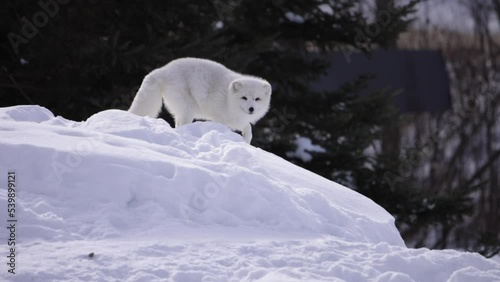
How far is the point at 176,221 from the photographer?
4461 millimetres

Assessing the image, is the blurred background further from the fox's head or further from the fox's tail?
the fox's head

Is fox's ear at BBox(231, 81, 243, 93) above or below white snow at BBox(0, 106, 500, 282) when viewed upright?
above

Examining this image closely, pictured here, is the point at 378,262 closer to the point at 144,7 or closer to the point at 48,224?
the point at 48,224

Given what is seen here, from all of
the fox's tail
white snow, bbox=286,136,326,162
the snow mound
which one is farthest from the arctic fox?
white snow, bbox=286,136,326,162

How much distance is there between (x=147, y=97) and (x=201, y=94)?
635 millimetres

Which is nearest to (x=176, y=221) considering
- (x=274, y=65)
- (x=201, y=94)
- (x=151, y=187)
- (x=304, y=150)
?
(x=151, y=187)

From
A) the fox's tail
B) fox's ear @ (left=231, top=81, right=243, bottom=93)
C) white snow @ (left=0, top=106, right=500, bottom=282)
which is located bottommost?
white snow @ (left=0, top=106, right=500, bottom=282)

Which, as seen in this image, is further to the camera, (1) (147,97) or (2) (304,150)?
(2) (304,150)

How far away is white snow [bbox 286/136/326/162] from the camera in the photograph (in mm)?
11297

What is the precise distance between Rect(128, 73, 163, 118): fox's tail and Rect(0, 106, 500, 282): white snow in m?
1.55

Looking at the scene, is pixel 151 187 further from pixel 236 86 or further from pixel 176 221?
pixel 236 86

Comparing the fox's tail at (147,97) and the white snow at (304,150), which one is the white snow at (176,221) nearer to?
the fox's tail at (147,97)

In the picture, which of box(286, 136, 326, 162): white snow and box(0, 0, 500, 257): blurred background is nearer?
box(0, 0, 500, 257): blurred background

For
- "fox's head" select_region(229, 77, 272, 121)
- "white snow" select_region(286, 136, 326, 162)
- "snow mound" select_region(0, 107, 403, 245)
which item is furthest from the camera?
"white snow" select_region(286, 136, 326, 162)
